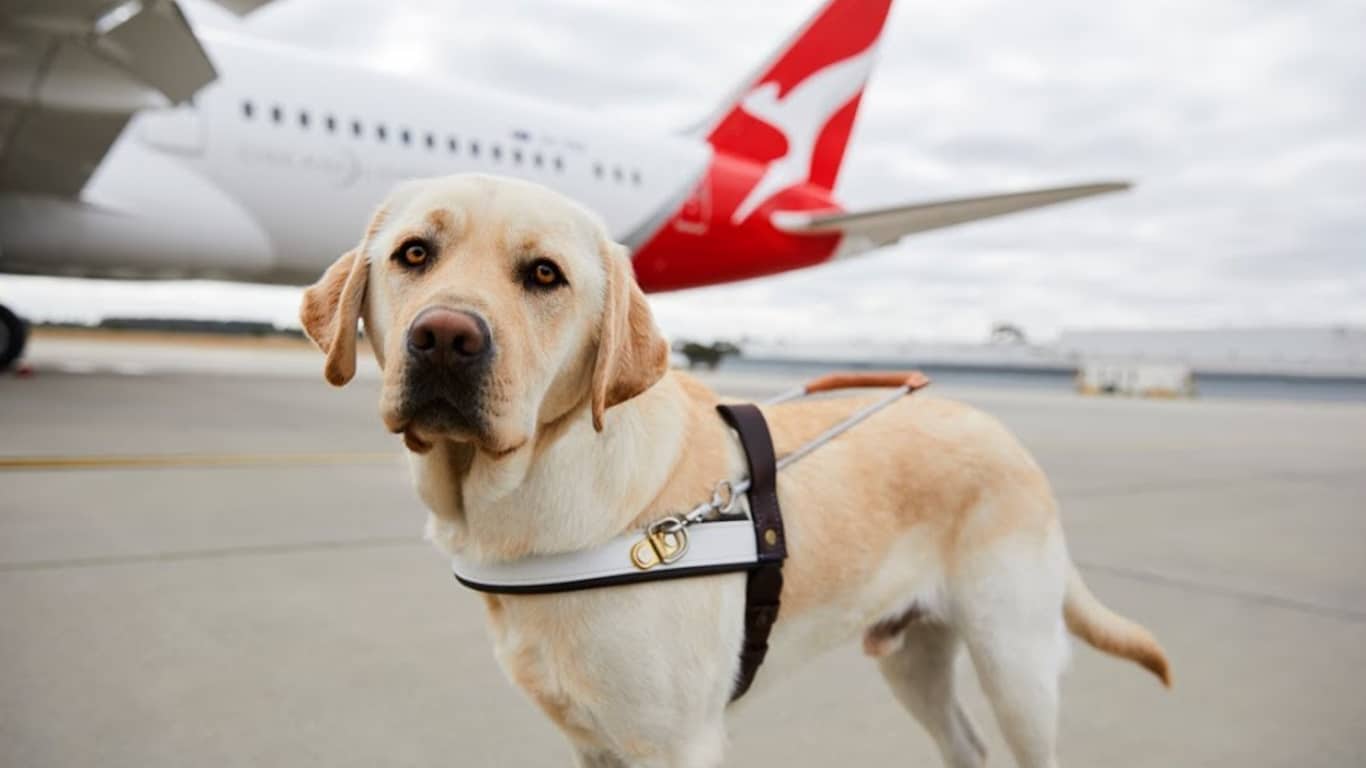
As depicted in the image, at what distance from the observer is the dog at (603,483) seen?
1.02 metres

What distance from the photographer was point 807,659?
56.7 inches

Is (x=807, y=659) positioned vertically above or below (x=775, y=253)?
above

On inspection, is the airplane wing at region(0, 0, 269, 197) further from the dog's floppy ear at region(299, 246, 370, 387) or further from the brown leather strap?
the brown leather strap

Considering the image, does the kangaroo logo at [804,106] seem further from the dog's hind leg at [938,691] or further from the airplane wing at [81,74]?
the dog's hind leg at [938,691]

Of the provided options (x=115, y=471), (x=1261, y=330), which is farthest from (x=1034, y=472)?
(x=1261, y=330)

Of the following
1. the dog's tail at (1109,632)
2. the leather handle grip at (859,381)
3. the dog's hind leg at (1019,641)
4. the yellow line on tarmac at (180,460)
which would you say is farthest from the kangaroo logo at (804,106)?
the dog's hind leg at (1019,641)

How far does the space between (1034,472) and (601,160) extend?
11393 mm

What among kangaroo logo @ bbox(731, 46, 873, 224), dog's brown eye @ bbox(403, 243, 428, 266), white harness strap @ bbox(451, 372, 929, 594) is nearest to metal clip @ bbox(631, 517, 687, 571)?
white harness strap @ bbox(451, 372, 929, 594)

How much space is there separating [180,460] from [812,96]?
40.9 ft

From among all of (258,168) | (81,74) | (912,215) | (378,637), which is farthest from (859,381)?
(912,215)

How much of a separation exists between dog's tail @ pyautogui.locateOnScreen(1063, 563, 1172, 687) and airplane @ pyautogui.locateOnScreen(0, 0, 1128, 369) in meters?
6.47

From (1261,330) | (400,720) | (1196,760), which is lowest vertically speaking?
(1261,330)

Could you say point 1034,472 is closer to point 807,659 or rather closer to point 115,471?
point 807,659

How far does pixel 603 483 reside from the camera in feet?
3.83
